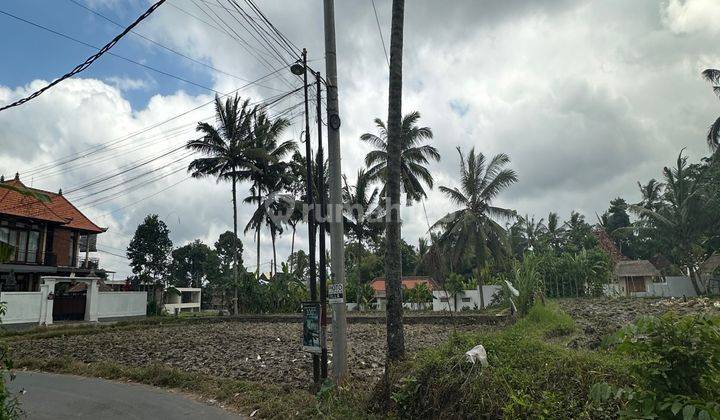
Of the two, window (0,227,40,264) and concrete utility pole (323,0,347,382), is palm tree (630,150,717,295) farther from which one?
window (0,227,40,264)

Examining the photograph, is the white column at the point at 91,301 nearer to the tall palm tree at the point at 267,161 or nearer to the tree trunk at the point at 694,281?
the tall palm tree at the point at 267,161

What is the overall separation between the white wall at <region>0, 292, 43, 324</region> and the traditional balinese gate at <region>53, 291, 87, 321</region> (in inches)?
198

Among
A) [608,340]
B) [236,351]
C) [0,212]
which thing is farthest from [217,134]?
[608,340]

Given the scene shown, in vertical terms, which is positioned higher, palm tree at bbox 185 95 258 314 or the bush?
palm tree at bbox 185 95 258 314

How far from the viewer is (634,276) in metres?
46.1

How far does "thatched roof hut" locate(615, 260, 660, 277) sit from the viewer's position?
45.4m

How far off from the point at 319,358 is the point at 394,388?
2.71m

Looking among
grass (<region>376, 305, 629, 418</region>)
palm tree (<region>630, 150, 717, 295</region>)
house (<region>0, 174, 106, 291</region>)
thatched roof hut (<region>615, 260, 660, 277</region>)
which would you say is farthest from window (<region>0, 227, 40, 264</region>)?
thatched roof hut (<region>615, 260, 660, 277</region>)

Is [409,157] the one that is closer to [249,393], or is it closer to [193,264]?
[249,393]

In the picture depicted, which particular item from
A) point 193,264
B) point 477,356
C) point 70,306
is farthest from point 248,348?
point 193,264

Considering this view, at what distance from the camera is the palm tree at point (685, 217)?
32.1 m

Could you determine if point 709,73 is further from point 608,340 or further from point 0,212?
point 0,212

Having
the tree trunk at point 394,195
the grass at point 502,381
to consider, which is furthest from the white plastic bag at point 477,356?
the tree trunk at point 394,195

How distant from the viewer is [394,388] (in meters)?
6.30
